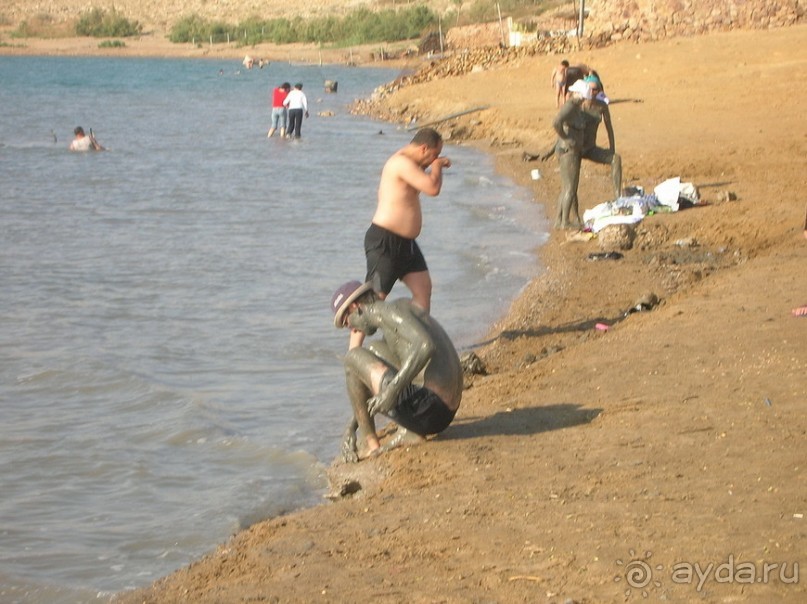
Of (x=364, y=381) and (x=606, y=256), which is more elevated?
(x=364, y=381)

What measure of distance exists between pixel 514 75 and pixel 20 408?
27.3m

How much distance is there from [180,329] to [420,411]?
4.64 meters

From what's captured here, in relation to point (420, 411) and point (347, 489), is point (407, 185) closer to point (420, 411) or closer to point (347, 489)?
point (420, 411)

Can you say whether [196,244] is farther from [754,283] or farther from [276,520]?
[276,520]

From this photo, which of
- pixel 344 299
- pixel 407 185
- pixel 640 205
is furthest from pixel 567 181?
pixel 344 299

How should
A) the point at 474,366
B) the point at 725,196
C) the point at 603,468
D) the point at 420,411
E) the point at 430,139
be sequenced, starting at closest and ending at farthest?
the point at 603,468 → the point at 420,411 → the point at 430,139 → the point at 474,366 → the point at 725,196

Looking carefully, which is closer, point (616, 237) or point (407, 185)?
point (407, 185)

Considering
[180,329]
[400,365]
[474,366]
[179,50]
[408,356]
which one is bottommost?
[179,50]

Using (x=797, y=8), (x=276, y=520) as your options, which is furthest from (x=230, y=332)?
(x=797, y=8)

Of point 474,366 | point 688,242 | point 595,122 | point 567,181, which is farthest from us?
point 567,181

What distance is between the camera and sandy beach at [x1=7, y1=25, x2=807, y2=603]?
4.90 meters

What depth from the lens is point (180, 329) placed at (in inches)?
435

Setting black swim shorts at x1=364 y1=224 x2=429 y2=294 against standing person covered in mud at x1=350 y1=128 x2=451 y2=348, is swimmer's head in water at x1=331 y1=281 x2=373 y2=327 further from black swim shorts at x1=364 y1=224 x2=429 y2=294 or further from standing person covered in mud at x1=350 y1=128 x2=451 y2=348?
black swim shorts at x1=364 y1=224 x2=429 y2=294

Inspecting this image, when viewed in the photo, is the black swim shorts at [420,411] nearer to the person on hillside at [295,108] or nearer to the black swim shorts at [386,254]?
the black swim shorts at [386,254]
